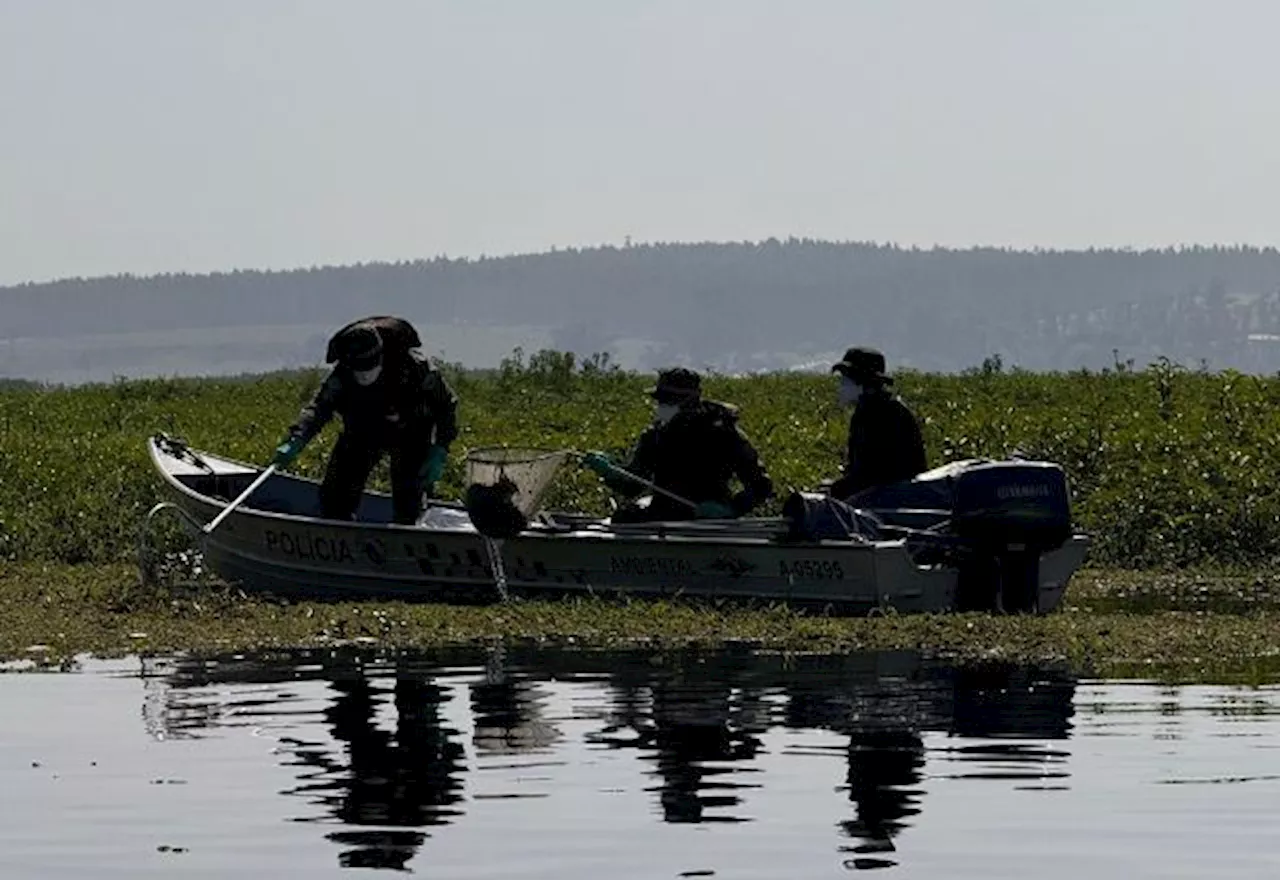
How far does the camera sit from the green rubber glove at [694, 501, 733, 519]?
24.7 m

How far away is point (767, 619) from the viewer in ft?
74.8

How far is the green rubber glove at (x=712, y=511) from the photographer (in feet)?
81.1

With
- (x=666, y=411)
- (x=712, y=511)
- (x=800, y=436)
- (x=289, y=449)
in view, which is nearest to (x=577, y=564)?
(x=712, y=511)

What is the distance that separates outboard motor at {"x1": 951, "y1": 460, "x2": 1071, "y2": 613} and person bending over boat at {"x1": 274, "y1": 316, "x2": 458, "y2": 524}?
4755mm

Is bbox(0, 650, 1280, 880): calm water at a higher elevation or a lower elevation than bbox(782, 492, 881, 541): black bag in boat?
lower

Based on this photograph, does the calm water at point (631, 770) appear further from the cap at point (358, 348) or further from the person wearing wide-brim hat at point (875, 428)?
the cap at point (358, 348)

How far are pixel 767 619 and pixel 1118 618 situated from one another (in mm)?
2710

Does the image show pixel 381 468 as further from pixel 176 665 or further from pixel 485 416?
pixel 176 665

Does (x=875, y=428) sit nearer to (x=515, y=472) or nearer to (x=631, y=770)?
(x=515, y=472)

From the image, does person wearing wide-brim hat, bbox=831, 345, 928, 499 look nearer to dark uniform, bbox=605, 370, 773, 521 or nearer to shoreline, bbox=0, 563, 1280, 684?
dark uniform, bbox=605, 370, 773, 521

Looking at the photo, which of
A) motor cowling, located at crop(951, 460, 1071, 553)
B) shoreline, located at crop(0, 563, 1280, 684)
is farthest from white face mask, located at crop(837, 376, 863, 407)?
shoreline, located at crop(0, 563, 1280, 684)

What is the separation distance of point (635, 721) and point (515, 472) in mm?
7044

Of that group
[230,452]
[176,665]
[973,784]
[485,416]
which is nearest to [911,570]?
[176,665]

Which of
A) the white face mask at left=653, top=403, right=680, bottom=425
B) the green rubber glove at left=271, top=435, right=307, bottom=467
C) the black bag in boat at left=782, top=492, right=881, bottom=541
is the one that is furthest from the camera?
the green rubber glove at left=271, top=435, right=307, bottom=467
